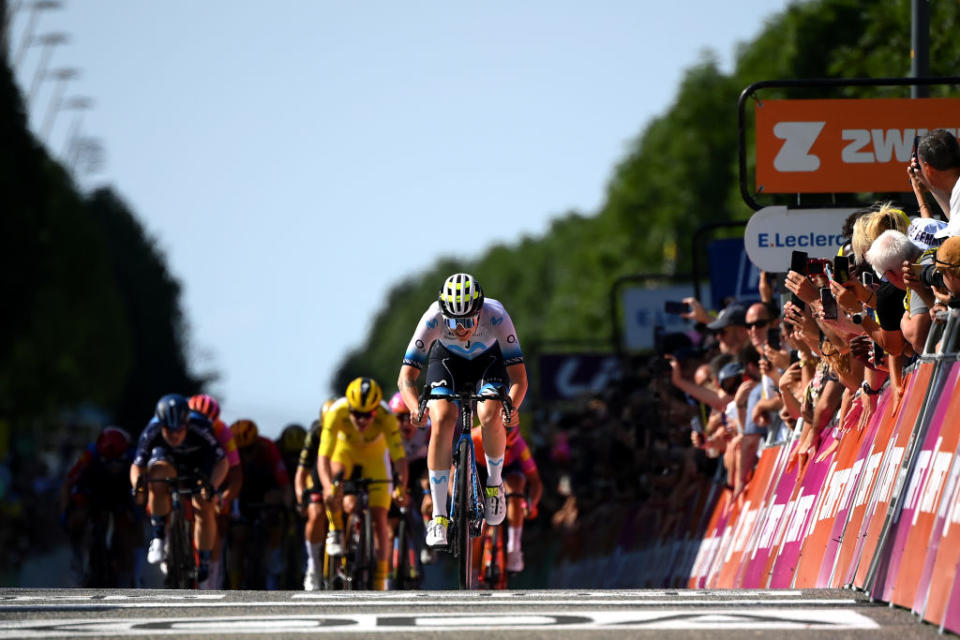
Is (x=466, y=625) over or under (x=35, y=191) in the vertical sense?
under

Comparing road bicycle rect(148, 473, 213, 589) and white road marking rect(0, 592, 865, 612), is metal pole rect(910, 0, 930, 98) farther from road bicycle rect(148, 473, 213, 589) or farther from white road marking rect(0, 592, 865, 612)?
white road marking rect(0, 592, 865, 612)

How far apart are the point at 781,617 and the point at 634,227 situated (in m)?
56.5

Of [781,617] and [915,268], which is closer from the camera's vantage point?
[781,617]

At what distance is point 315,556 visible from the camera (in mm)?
16547

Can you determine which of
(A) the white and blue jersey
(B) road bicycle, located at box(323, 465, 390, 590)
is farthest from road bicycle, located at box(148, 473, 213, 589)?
(A) the white and blue jersey

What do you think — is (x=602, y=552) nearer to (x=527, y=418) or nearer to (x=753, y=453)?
(x=753, y=453)

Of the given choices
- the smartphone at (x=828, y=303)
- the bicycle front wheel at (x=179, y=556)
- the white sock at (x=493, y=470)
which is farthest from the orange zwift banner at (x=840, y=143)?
the bicycle front wheel at (x=179, y=556)

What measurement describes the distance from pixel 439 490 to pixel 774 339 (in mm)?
2495

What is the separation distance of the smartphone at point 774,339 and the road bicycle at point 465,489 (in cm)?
195

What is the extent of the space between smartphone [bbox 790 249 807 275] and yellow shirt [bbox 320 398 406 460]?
19.9ft

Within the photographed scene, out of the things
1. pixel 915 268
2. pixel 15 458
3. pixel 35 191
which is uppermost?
pixel 35 191

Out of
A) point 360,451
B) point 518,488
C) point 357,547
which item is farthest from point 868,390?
point 518,488

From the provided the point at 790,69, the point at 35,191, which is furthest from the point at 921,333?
the point at 35,191

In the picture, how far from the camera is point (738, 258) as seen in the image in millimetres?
17594
